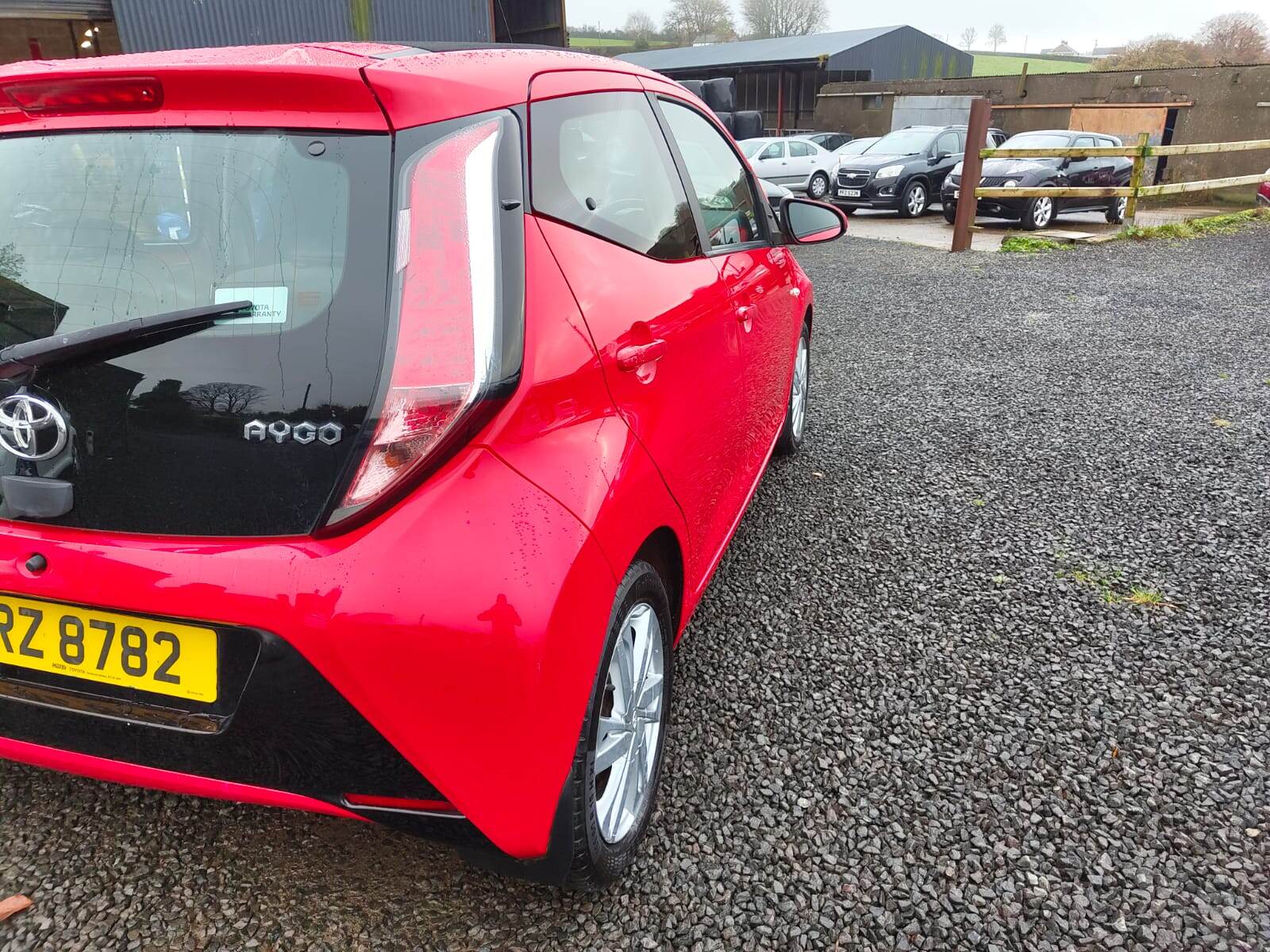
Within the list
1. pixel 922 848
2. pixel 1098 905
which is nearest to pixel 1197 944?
pixel 1098 905

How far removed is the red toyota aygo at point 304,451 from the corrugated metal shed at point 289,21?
10.8 meters

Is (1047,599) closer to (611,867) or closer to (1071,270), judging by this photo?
(611,867)

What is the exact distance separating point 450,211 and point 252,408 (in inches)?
17.5

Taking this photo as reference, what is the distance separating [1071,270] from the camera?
913cm

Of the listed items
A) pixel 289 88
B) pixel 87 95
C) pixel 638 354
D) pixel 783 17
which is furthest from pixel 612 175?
pixel 783 17

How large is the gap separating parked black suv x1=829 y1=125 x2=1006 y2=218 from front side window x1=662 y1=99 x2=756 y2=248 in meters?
13.1

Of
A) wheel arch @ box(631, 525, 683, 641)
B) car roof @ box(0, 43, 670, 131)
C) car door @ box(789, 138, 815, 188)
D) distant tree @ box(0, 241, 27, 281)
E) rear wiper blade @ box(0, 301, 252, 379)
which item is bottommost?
car door @ box(789, 138, 815, 188)

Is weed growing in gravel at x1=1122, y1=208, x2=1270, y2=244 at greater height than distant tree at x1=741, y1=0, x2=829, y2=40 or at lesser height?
lesser

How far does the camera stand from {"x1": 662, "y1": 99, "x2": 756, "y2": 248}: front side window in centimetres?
255

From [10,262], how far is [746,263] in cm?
194

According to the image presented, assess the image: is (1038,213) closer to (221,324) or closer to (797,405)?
(797,405)

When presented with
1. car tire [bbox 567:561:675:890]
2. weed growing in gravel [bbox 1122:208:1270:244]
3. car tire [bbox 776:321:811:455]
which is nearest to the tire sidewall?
car tire [bbox 567:561:675:890]

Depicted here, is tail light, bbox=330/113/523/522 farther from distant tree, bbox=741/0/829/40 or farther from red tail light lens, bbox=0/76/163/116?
distant tree, bbox=741/0/829/40

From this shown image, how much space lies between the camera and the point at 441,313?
4.46 feet
